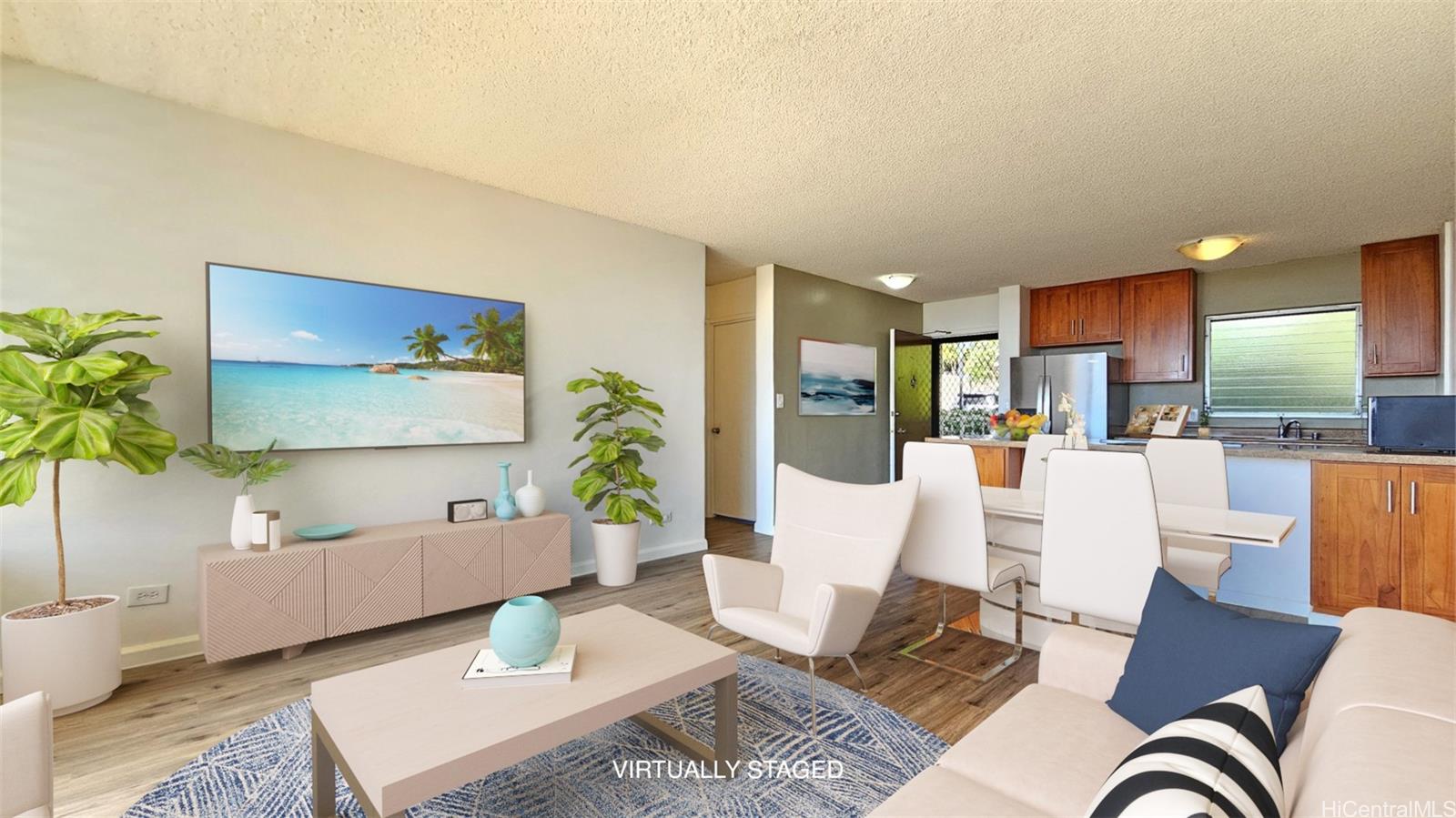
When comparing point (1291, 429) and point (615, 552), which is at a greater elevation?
point (1291, 429)

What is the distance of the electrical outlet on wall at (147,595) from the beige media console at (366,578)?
0.20 m

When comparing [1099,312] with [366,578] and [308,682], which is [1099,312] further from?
[308,682]

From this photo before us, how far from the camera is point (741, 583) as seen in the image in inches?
101

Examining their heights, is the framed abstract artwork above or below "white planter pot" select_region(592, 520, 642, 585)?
above

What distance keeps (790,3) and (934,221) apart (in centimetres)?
256

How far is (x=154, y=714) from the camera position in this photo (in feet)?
7.61

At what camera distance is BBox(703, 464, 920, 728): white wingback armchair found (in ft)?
7.23

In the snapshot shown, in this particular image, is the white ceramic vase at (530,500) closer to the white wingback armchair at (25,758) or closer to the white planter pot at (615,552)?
the white planter pot at (615,552)

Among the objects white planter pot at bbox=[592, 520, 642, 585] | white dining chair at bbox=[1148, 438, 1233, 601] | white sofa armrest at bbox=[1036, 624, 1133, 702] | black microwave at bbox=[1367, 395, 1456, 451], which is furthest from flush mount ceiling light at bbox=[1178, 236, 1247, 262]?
white planter pot at bbox=[592, 520, 642, 585]

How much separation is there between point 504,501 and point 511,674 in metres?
2.01

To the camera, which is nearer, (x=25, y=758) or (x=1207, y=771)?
(x=1207, y=771)

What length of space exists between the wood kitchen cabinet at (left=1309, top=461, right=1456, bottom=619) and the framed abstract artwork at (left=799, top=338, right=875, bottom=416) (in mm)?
3607

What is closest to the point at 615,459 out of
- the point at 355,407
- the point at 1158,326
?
the point at 355,407

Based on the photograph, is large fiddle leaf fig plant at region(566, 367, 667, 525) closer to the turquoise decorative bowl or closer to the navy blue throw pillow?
the turquoise decorative bowl
